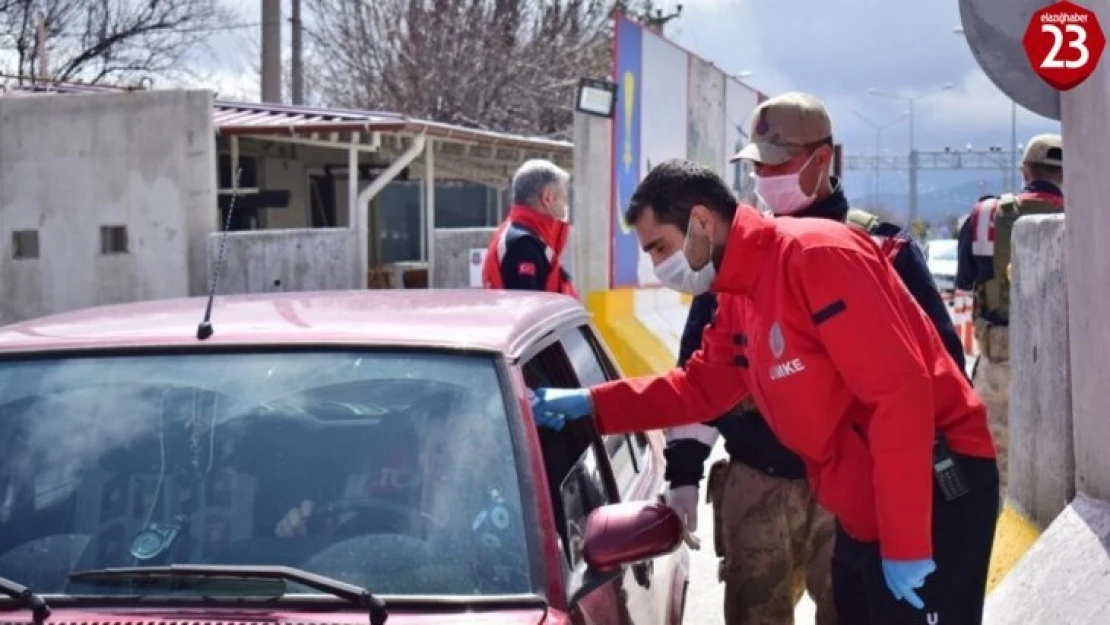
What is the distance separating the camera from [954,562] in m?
3.22

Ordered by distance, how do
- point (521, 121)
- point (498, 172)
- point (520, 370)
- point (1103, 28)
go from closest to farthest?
point (520, 370) < point (1103, 28) < point (498, 172) < point (521, 121)

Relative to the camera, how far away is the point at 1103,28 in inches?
179

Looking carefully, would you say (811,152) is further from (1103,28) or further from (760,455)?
(1103,28)

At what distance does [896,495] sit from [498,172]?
718 inches

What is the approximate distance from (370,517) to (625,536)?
536 millimetres

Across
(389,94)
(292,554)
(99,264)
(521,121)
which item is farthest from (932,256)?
(292,554)

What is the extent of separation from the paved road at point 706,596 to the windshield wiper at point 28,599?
3.29 meters

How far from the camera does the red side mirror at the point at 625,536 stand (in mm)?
2900

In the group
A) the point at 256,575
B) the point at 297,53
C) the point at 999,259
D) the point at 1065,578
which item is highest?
the point at 297,53

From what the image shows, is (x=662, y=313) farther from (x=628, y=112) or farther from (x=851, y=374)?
(x=851, y=374)

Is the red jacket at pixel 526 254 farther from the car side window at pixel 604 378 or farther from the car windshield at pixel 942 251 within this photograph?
the car windshield at pixel 942 251

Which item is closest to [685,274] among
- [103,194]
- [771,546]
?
[771,546]

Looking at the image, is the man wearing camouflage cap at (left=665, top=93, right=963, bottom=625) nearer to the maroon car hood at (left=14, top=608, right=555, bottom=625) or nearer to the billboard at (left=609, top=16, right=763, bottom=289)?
the maroon car hood at (left=14, top=608, right=555, bottom=625)

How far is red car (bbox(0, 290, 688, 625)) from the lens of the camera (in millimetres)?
2709
